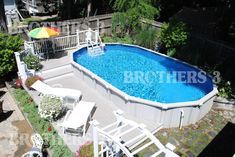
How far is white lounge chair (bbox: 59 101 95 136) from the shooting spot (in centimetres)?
939

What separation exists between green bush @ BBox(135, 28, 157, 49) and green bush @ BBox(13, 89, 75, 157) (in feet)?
28.7

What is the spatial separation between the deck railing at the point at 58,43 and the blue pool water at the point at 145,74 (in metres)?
0.92

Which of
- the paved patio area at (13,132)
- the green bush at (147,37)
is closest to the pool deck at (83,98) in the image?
the paved patio area at (13,132)

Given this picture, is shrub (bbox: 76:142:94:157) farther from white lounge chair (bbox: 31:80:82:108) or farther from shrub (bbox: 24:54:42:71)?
shrub (bbox: 24:54:42:71)

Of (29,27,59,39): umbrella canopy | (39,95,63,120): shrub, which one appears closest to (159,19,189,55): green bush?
(29,27,59,39): umbrella canopy

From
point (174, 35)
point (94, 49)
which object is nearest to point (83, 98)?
point (94, 49)

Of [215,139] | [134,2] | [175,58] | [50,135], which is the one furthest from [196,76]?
[50,135]

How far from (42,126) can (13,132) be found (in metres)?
1.32

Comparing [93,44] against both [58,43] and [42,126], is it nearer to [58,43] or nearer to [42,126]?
[58,43]

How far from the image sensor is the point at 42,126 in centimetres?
1009

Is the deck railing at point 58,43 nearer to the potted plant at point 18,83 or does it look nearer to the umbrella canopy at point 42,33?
the umbrella canopy at point 42,33

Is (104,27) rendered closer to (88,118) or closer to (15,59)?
(15,59)

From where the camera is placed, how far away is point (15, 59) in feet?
44.0

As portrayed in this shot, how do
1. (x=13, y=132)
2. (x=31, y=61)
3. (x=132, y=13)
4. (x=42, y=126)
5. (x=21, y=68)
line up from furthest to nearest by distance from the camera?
(x=132, y=13)
(x=31, y=61)
(x=21, y=68)
(x=13, y=132)
(x=42, y=126)
